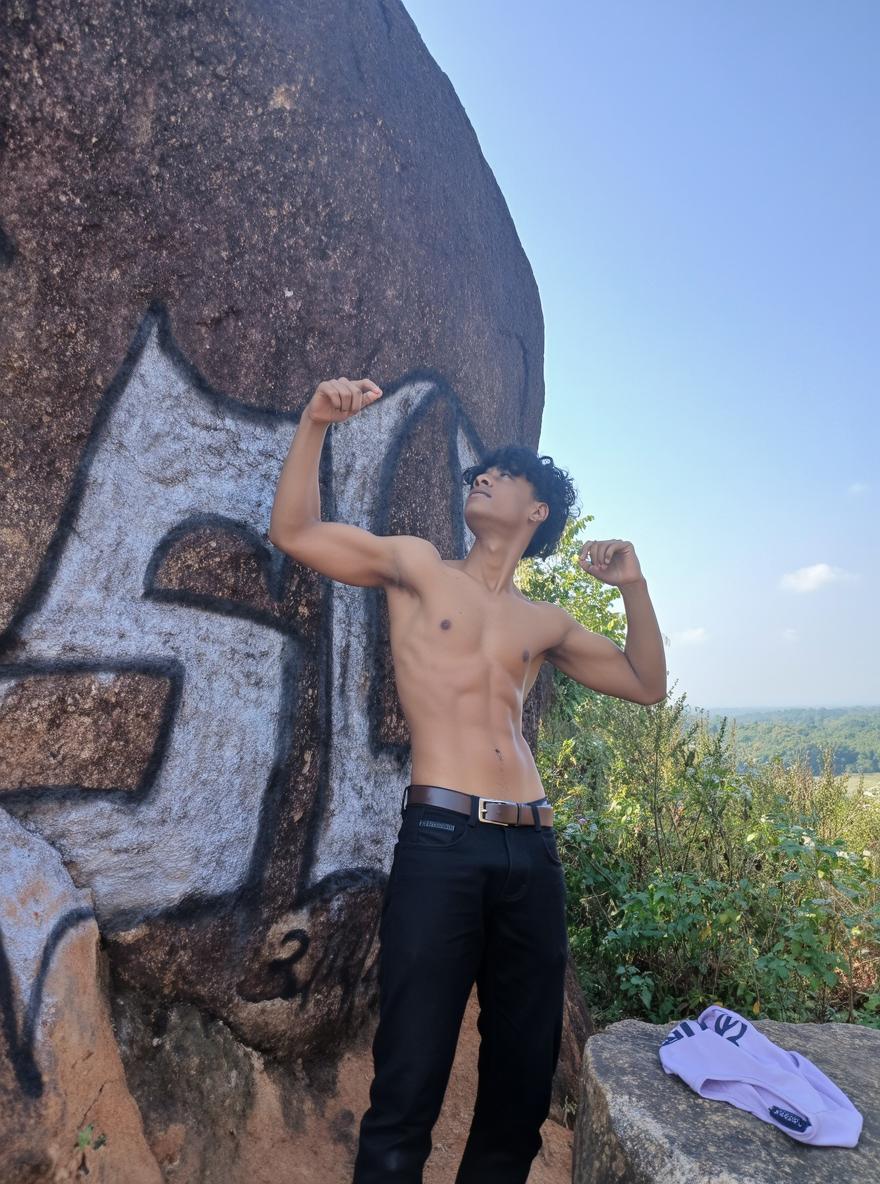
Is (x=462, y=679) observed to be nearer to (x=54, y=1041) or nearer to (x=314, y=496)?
(x=314, y=496)

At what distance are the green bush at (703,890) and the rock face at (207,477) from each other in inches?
37.4

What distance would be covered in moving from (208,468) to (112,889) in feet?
3.82

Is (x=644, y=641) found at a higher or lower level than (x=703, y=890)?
higher

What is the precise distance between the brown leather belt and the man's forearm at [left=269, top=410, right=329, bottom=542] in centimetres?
76

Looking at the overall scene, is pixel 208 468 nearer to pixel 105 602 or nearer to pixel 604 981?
pixel 105 602

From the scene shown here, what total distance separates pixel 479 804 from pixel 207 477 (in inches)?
47.3

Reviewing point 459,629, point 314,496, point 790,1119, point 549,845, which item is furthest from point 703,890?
point 314,496

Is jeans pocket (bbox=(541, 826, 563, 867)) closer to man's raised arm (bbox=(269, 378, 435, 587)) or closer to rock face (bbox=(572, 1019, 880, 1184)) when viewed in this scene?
rock face (bbox=(572, 1019, 880, 1184))

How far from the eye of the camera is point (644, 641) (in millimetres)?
2717

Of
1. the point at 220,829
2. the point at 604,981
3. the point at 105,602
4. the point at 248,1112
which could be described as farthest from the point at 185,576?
the point at 604,981

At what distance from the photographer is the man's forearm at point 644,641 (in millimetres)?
2691

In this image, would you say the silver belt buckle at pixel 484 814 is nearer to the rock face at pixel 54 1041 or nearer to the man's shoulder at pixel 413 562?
the man's shoulder at pixel 413 562

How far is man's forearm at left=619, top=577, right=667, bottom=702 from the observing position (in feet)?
8.83

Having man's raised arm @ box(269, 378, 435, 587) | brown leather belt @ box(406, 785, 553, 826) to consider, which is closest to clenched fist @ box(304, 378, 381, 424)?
man's raised arm @ box(269, 378, 435, 587)
